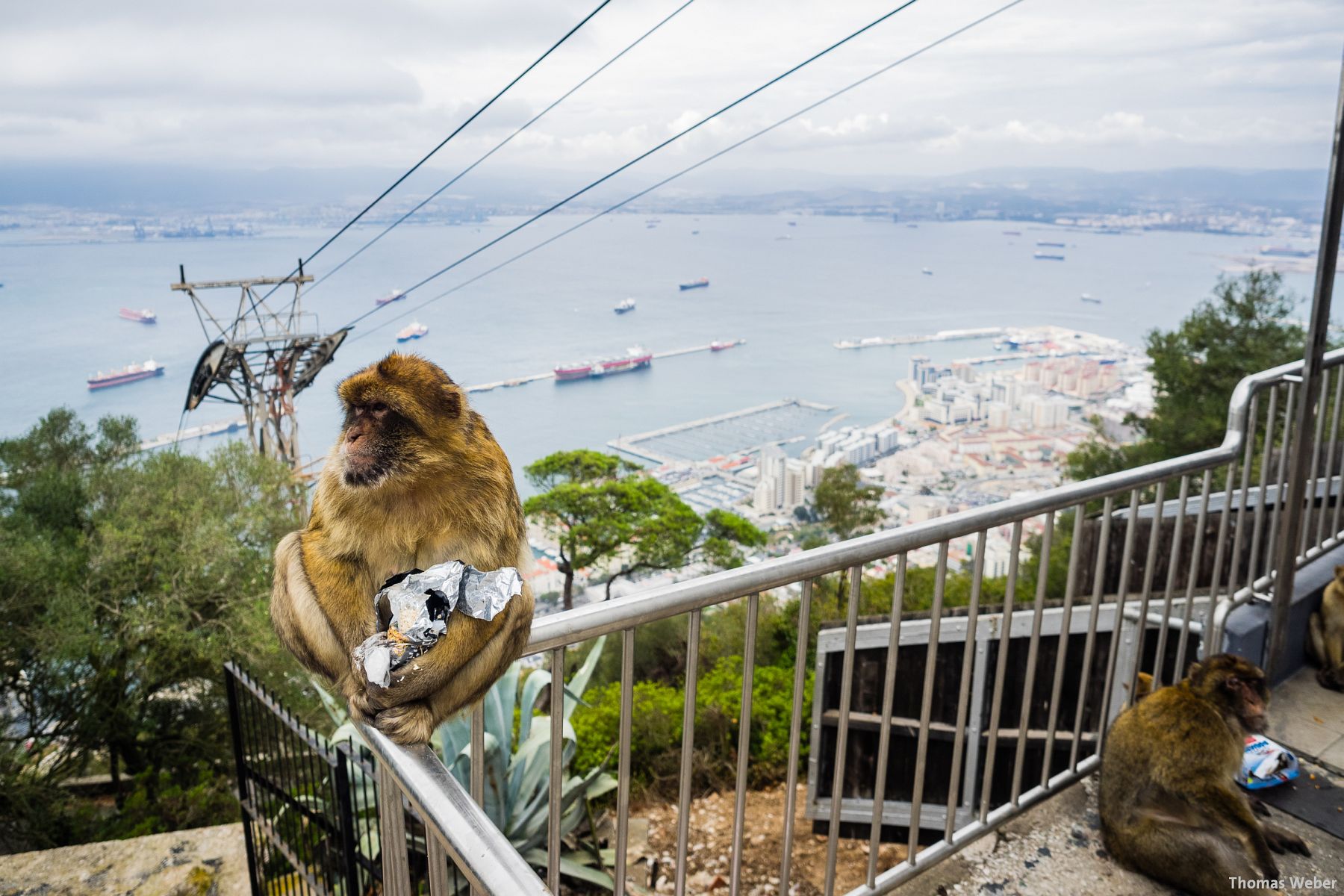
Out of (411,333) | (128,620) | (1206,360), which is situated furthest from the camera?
(411,333)

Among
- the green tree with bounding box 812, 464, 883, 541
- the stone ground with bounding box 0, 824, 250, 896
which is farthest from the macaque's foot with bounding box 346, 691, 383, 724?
the green tree with bounding box 812, 464, 883, 541

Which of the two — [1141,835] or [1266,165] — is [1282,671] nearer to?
[1141,835]

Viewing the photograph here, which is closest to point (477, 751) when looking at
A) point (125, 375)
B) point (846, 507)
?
point (846, 507)

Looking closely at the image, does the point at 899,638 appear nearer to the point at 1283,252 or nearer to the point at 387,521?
the point at 387,521

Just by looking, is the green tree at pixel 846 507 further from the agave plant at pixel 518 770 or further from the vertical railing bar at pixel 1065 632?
the vertical railing bar at pixel 1065 632

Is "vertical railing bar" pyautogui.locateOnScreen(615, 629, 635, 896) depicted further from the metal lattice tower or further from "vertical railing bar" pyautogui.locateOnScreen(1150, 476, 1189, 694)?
the metal lattice tower
